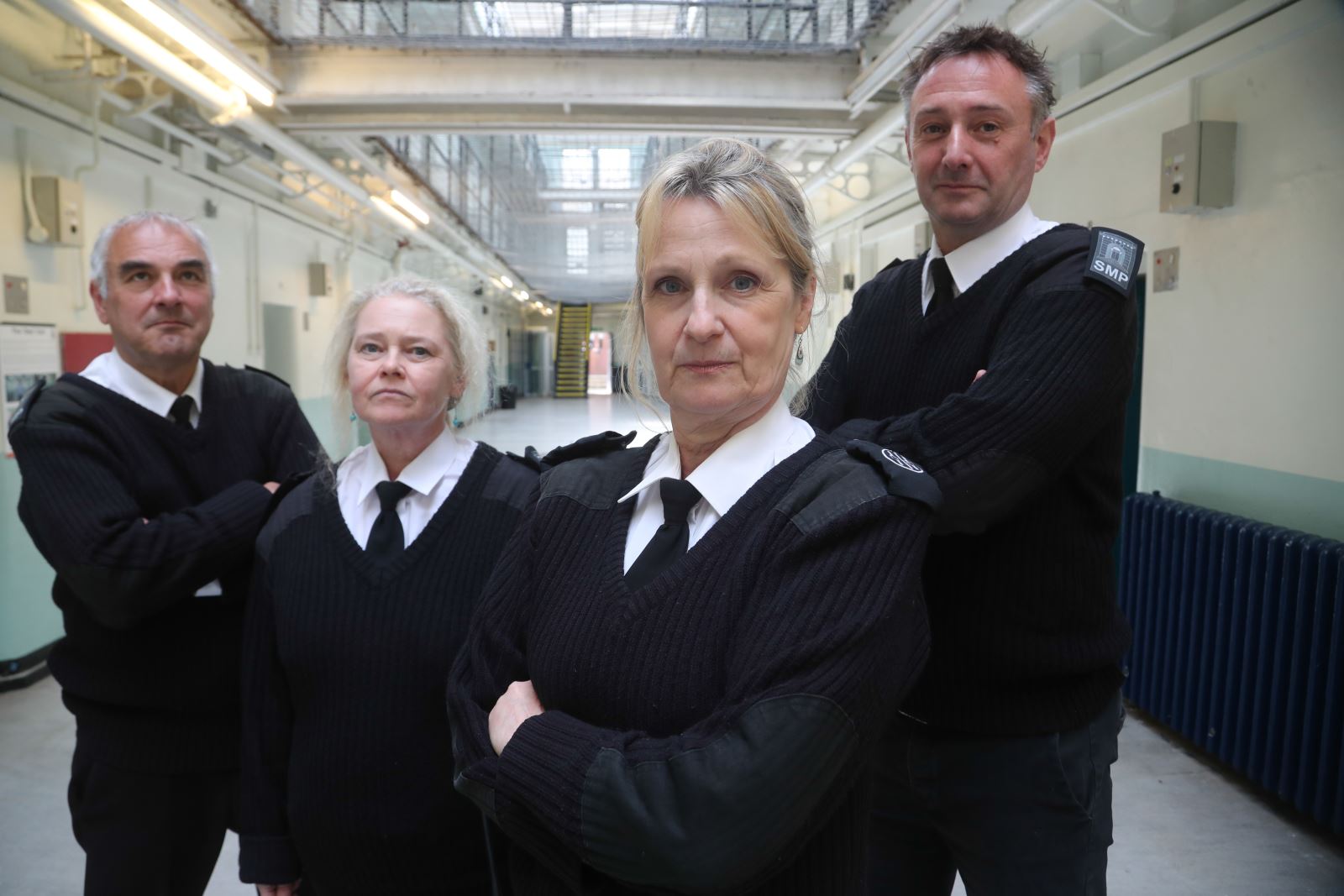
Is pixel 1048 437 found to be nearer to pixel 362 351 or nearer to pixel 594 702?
pixel 594 702

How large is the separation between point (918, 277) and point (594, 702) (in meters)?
0.93

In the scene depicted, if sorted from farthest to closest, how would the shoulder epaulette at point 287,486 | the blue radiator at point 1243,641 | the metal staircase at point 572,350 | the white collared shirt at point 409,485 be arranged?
the metal staircase at point 572,350
the blue radiator at point 1243,641
the shoulder epaulette at point 287,486
the white collared shirt at point 409,485

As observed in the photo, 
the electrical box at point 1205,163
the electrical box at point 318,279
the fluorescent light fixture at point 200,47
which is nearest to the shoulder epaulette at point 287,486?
the fluorescent light fixture at point 200,47

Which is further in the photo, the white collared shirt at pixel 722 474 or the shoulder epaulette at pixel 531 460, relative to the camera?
the shoulder epaulette at pixel 531 460

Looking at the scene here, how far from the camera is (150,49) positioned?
11.9ft

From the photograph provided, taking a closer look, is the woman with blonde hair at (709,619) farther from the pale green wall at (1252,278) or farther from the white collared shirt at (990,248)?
the pale green wall at (1252,278)

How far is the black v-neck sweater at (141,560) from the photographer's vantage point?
161 centimetres

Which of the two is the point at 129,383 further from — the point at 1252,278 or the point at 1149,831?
the point at 1252,278

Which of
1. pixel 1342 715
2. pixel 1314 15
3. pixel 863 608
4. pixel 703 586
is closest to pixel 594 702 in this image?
pixel 703 586

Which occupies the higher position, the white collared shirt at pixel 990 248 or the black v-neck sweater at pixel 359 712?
the white collared shirt at pixel 990 248

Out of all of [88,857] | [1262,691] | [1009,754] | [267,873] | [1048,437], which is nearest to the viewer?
[1048,437]

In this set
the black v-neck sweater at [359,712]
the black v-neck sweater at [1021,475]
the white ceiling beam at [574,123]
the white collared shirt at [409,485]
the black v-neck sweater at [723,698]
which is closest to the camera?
the black v-neck sweater at [723,698]

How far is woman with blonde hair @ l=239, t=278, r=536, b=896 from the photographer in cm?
140

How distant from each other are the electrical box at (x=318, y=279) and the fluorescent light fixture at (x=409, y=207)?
5.61ft
